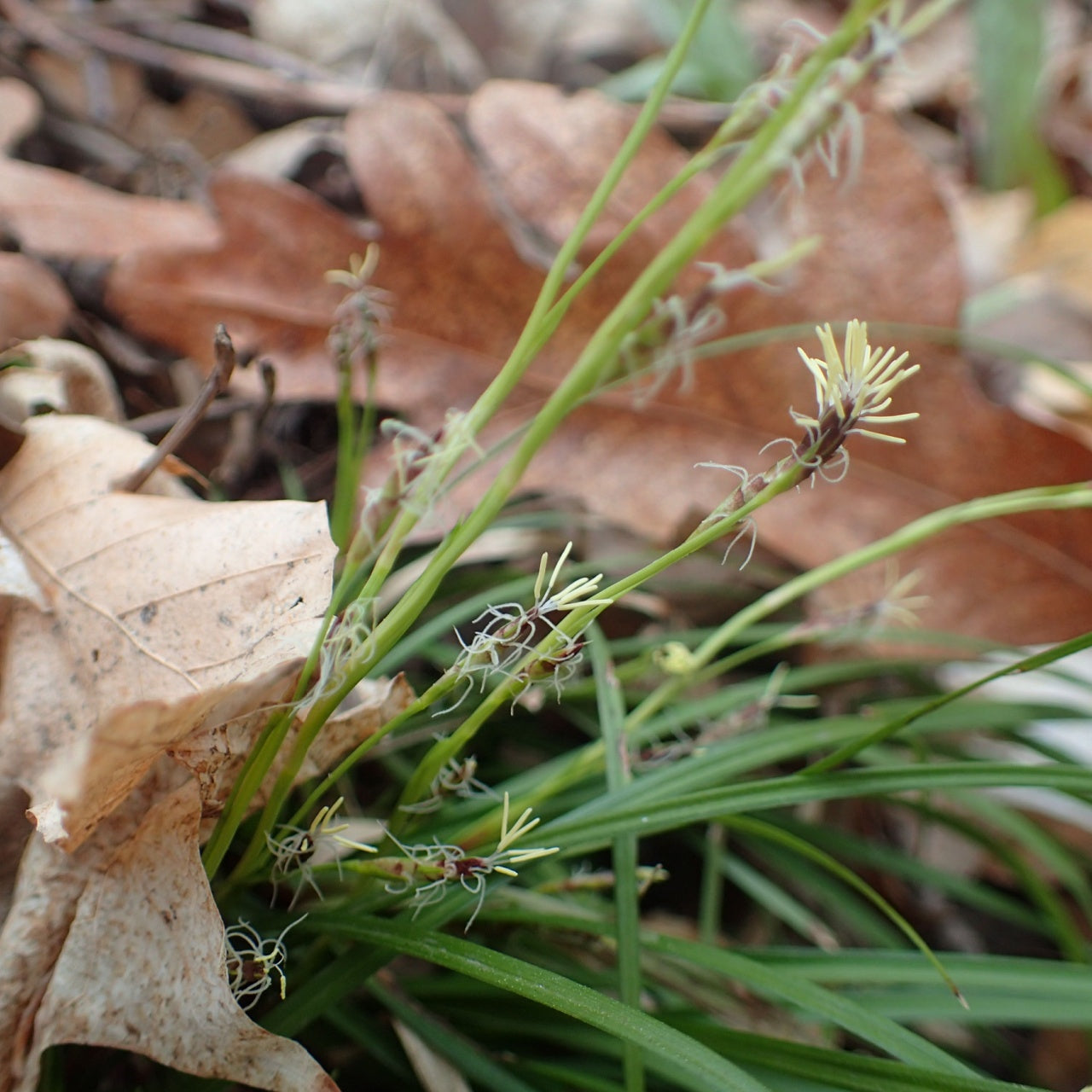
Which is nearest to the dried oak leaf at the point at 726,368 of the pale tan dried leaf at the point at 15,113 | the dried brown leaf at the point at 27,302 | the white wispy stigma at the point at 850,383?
the dried brown leaf at the point at 27,302

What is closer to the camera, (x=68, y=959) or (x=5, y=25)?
(x=68, y=959)

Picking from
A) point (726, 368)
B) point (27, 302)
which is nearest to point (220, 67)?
point (27, 302)

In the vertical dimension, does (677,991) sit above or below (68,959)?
below

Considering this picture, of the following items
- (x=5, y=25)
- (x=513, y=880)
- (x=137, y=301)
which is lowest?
(x=513, y=880)

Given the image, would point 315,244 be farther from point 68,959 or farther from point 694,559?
point 68,959

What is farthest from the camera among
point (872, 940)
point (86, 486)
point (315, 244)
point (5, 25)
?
point (5, 25)

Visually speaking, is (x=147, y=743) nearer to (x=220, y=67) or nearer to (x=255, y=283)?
(x=255, y=283)

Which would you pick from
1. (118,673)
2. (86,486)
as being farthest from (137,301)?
(118,673)

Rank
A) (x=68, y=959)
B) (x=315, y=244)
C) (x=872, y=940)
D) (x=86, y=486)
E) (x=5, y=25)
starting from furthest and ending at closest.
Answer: (x=5, y=25) → (x=315, y=244) → (x=872, y=940) → (x=86, y=486) → (x=68, y=959)
